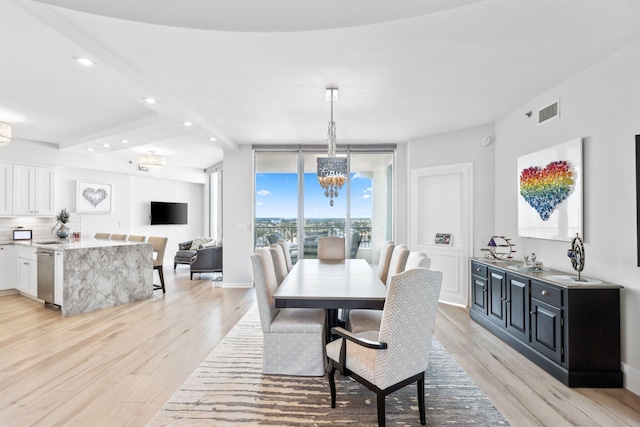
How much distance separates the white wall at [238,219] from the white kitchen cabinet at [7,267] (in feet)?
11.0

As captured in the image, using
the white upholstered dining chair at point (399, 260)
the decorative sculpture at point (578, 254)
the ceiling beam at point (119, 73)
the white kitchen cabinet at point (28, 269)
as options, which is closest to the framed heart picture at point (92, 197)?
the white kitchen cabinet at point (28, 269)

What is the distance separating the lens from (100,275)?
186 inches

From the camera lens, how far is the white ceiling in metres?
1.99

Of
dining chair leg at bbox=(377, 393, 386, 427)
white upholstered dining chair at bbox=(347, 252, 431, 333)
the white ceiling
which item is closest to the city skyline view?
the white ceiling

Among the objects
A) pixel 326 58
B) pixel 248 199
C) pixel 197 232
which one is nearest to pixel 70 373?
pixel 326 58

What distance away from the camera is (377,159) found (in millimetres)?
6375

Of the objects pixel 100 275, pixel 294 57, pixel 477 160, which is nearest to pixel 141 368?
pixel 100 275

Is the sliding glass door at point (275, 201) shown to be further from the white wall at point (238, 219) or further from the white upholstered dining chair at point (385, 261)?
the white upholstered dining chair at point (385, 261)

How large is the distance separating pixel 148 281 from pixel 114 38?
3.92 m

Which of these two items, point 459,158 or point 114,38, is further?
point 459,158

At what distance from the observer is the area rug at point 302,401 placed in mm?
2148

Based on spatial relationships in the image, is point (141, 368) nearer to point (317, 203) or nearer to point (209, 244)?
point (317, 203)

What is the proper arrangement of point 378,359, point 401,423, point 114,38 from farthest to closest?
1. point 114,38
2. point 401,423
3. point 378,359

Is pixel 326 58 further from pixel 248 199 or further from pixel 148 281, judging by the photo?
pixel 148 281
